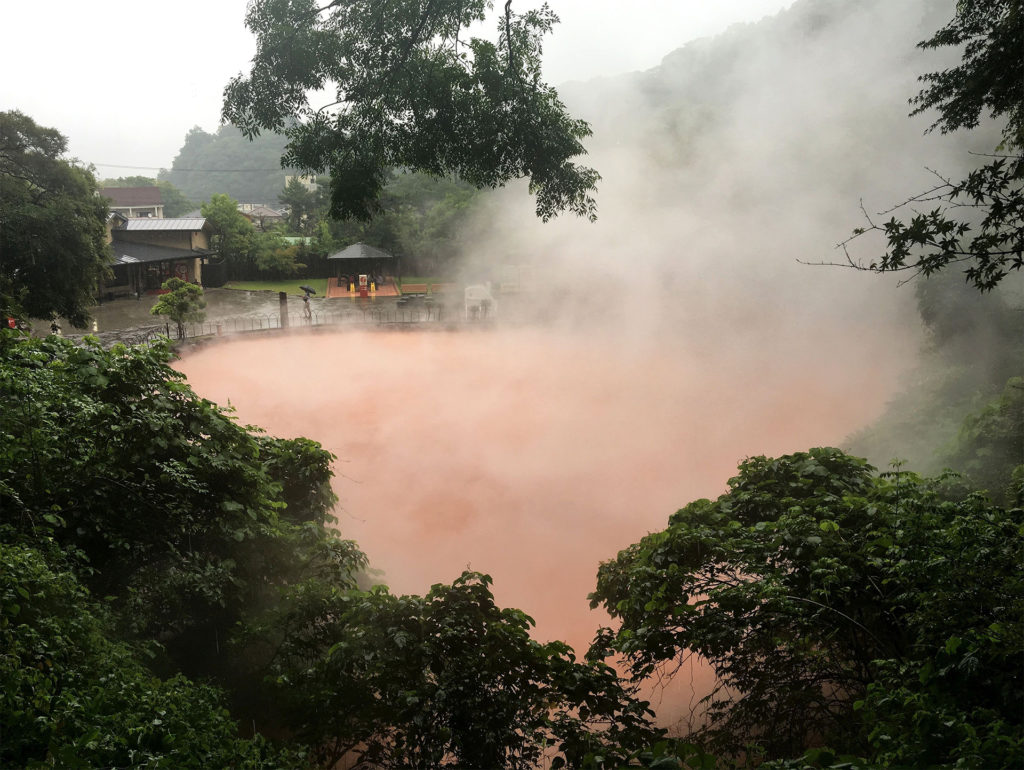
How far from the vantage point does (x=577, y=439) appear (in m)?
10.8

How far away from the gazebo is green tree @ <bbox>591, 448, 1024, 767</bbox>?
59.0 ft

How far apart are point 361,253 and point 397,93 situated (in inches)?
622

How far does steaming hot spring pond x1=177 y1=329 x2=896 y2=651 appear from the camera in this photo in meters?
8.09

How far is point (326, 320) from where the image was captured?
18.5 metres

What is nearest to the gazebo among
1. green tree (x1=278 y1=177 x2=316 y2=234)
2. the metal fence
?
the metal fence

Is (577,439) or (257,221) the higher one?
(257,221)

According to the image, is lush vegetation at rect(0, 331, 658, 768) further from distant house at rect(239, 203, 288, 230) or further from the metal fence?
distant house at rect(239, 203, 288, 230)

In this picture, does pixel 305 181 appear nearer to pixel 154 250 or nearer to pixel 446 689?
pixel 154 250

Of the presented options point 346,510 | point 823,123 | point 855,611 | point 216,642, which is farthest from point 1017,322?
point 216,642

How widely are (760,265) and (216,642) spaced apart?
51.2 ft

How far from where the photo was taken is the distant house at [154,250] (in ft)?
69.4

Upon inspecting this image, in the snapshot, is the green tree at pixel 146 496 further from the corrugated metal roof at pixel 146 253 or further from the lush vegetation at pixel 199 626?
the corrugated metal roof at pixel 146 253

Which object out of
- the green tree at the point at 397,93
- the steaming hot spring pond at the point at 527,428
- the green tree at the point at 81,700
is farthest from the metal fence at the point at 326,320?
the green tree at the point at 81,700

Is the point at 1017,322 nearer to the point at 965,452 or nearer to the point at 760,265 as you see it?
the point at 965,452
